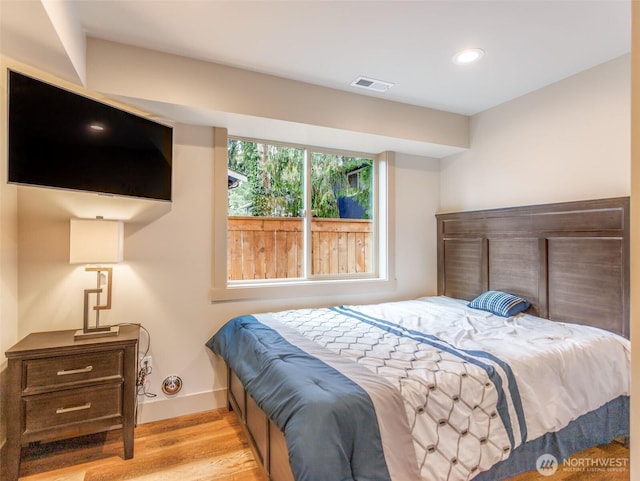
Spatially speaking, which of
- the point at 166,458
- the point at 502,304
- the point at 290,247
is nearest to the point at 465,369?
the point at 502,304

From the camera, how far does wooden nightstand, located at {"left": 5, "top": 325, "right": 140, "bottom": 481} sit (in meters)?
1.81

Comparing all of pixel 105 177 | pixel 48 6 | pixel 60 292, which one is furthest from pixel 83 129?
pixel 60 292

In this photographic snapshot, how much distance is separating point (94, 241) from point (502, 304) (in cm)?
292

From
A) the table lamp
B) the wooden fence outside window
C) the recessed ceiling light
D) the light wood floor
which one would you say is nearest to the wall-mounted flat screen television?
the table lamp

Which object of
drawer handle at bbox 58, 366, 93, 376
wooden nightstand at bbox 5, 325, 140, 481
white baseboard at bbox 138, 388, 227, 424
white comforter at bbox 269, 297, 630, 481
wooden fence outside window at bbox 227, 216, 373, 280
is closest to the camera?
white comforter at bbox 269, 297, 630, 481

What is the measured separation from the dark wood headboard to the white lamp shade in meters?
2.93

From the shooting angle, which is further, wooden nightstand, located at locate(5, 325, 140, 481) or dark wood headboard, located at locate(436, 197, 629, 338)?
dark wood headboard, located at locate(436, 197, 629, 338)

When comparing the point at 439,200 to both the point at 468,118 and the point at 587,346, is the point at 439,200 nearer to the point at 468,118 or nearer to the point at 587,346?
the point at 468,118

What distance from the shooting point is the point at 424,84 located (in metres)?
2.69

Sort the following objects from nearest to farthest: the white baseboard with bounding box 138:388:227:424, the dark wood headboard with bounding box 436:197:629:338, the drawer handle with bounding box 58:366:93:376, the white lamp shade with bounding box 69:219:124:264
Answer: the drawer handle with bounding box 58:366:93:376, the white lamp shade with bounding box 69:219:124:264, the dark wood headboard with bounding box 436:197:629:338, the white baseboard with bounding box 138:388:227:424

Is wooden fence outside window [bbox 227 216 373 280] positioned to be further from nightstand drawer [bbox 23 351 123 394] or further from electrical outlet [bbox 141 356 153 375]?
nightstand drawer [bbox 23 351 123 394]

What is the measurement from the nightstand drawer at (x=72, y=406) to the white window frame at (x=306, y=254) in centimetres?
92

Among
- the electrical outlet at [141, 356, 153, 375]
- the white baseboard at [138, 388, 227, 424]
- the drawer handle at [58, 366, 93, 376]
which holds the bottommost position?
the white baseboard at [138, 388, 227, 424]

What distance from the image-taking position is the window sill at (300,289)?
2.74 meters
